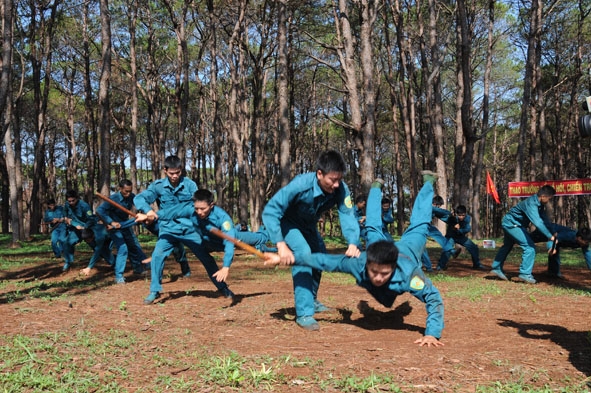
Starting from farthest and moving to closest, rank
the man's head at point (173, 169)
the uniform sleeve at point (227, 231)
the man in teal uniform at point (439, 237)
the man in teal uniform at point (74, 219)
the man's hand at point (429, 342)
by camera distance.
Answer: the man in teal uniform at point (74, 219), the man in teal uniform at point (439, 237), the man's head at point (173, 169), the uniform sleeve at point (227, 231), the man's hand at point (429, 342)

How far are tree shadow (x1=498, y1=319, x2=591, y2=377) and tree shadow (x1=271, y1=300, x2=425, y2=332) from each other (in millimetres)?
1085

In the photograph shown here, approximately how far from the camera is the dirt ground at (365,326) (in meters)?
3.63

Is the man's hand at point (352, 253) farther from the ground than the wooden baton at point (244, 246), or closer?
closer

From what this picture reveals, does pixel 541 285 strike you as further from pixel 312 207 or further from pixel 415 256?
pixel 312 207

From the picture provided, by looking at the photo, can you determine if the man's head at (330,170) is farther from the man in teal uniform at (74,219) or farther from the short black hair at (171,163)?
the man in teal uniform at (74,219)

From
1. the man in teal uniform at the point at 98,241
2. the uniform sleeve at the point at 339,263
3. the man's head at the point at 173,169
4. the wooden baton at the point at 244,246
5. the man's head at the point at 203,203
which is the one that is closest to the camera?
the uniform sleeve at the point at 339,263

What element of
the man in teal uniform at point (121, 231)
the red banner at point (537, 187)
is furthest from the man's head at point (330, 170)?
the red banner at point (537, 187)

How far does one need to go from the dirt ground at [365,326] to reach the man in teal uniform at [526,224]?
33 cm

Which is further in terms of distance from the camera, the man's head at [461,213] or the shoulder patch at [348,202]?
the man's head at [461,213]

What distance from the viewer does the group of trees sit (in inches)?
582

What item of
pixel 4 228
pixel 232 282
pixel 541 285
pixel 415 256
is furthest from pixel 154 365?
pixel 4 228

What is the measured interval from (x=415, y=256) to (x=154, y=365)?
2963 millimetres

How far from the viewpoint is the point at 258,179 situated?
24.5m

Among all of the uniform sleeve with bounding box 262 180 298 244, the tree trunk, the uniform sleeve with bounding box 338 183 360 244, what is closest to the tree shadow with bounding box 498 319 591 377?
the uniform sleeve with bounding box 338 183 360 244
